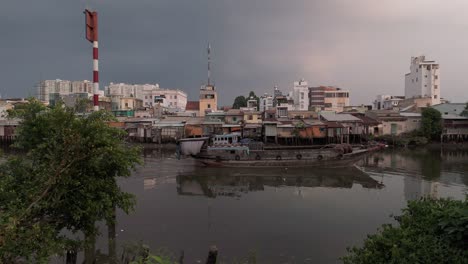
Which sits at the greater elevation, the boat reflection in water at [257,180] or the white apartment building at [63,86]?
the white apartment building at [63,86]

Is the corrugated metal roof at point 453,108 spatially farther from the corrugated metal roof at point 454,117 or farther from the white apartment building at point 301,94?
the white apartment building at point 301,94

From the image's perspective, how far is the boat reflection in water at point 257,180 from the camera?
19.7 m

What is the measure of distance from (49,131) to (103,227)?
19.6 feet

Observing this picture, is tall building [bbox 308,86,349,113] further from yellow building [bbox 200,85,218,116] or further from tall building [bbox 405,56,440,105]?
yellow building [bbox 200,85,218,116]

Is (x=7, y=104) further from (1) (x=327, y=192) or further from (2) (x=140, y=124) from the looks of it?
(1) (x=327, y=192)

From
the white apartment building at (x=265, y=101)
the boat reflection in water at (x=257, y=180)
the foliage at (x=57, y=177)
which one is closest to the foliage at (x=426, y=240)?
the foliage at (x=57, y=177)

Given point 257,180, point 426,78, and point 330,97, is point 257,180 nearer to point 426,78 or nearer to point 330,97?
point 330,97

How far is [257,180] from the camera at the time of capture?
22484mm

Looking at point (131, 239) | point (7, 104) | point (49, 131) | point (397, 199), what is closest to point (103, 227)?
point (131, 239)

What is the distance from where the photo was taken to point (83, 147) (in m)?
7.10

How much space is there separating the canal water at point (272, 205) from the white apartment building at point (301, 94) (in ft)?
127

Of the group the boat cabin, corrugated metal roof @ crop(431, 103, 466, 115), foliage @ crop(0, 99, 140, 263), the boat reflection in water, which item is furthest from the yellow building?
foliage @ crop(0, 99, 140, 263)

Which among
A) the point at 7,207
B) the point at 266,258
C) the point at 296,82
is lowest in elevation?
the point at 266,258

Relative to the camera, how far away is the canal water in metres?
11.0
